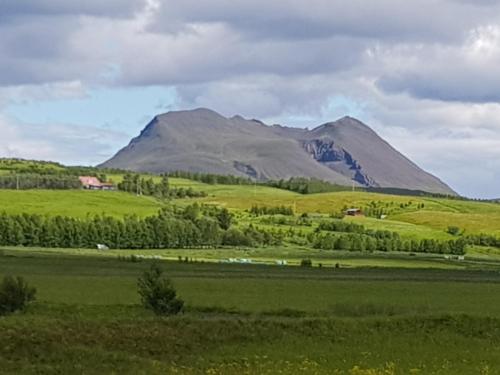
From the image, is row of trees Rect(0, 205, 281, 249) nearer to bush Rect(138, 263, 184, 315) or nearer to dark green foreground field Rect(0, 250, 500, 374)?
dark green foreground field Rect(0, 250, 500, 374)

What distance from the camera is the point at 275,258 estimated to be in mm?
163750

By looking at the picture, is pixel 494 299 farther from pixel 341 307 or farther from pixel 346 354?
pixel 346 354

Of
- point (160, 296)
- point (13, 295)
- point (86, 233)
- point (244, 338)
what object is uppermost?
point (86, 233)

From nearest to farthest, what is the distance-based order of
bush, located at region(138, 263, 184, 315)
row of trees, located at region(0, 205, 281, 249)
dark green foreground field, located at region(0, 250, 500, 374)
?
dark green foreground field, located at region(0, 250, 500, 374) → bush, located at region(138, 263, 184, 315) → row of trees, located at region(0, 205, 281, 249)

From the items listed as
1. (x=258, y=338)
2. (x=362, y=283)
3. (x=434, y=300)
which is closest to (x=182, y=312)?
(x=258, y=338)

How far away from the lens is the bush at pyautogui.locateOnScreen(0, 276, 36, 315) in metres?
47.2

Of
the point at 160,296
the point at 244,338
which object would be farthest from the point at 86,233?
the point at 244,338

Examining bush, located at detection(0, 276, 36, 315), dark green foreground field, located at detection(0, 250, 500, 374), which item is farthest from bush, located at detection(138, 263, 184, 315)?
bush, located at detection(0, 276, 36, 315)

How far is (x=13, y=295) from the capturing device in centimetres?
4797

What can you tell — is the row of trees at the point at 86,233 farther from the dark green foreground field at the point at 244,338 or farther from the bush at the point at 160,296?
the bush at the point at 160,296

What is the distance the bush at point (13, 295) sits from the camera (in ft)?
155

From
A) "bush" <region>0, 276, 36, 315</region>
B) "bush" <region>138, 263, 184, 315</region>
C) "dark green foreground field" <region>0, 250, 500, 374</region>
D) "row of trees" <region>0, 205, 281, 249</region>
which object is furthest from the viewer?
"row of trees" <region>0, 205, 281, 249</region>

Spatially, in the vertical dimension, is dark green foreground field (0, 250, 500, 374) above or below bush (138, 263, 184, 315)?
below

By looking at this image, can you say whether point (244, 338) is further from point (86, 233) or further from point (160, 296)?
point (86, 233)
